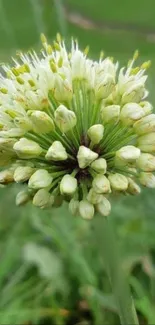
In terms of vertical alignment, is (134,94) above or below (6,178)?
above

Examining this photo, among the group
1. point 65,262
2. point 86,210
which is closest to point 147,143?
point 86,210

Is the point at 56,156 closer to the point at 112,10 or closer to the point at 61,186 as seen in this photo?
the point at 61,186

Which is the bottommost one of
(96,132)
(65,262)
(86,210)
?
(65,262)

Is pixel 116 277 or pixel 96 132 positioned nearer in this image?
pixel 96 132

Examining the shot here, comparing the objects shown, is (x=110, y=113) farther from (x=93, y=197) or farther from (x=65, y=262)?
(x=65, y=262)

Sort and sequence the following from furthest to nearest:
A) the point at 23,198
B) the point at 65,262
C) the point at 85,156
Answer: the point at 65,262
the point at 23,198
the point at 85,156

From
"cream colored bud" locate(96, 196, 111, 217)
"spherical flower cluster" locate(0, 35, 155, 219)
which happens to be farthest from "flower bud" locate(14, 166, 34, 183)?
"cream colored bud" locate(96, 196, 111, 217)
